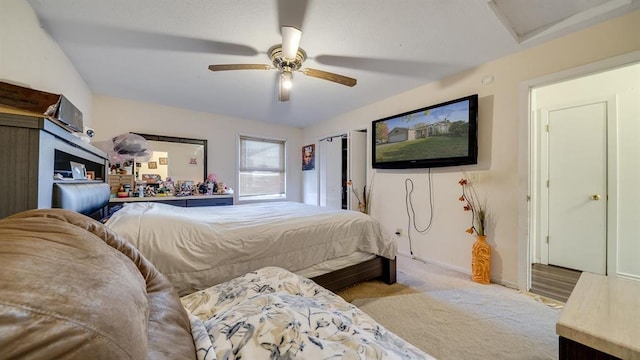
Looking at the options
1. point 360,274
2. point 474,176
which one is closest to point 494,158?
point 474,176

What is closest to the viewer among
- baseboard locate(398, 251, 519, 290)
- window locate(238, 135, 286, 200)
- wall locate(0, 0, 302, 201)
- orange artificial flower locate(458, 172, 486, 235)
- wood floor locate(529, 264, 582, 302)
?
wall locate(0, 0, 302, 201)

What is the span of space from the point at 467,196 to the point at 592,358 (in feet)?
6.26

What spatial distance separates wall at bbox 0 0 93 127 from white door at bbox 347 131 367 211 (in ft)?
11.4

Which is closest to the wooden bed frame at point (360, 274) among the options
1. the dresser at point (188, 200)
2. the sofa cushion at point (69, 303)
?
the sofa cushion at point (69, 303)

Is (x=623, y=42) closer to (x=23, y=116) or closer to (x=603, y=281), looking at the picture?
(x=603, y=281)

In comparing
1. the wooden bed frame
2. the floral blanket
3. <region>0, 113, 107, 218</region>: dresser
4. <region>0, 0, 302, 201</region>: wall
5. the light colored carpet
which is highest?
<region>0, 0, 302, 201</region>: wall

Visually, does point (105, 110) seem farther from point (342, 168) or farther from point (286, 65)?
point (342, 168)

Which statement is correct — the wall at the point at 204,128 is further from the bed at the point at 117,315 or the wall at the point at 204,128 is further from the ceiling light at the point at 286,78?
the bed at the point at 117,315

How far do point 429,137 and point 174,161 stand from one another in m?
3.80

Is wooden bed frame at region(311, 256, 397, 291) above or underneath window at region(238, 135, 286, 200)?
underneath

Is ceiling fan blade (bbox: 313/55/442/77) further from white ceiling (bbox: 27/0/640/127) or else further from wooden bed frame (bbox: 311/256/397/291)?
wooden bed frame (bbox: 311/256/397/291)

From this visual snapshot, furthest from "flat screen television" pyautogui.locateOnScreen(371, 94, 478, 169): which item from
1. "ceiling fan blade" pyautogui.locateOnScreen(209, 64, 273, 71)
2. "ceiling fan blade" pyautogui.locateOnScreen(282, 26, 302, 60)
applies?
"ceiling fan blade" pyautogui.locateOnScreen(209, 64, 273, 71)

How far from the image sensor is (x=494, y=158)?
240 cm

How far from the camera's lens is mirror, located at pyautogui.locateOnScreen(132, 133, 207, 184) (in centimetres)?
351
